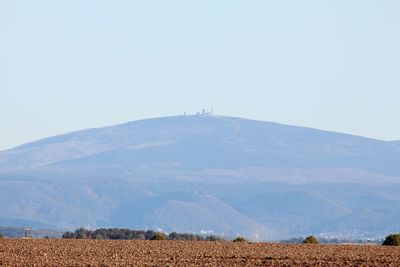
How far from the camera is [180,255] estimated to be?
58.1 meters

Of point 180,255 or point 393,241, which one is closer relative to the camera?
point 180,255

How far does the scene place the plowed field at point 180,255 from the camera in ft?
171

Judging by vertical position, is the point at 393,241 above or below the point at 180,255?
above

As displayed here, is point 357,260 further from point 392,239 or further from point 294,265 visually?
point 392,239

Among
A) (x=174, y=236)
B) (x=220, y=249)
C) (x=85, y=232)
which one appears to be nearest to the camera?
(x=220, y=249)

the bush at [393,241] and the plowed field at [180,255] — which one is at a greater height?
the bush at [393,241]

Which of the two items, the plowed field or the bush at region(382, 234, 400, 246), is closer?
the plowed field

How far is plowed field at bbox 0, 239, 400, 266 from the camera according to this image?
52.2 m

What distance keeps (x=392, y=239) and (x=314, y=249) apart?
1154 cm

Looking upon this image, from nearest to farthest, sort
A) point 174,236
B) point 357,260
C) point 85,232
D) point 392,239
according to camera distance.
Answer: point 357,260 → point 392,239 → point 174,236 → point 85,232

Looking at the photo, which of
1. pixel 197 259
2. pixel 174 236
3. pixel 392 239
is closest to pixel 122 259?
pixel 197 259

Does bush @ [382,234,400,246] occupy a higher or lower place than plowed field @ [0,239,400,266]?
higher

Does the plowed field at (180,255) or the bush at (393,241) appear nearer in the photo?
the plowed field at (180,255)

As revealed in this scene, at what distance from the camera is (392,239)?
253ft
